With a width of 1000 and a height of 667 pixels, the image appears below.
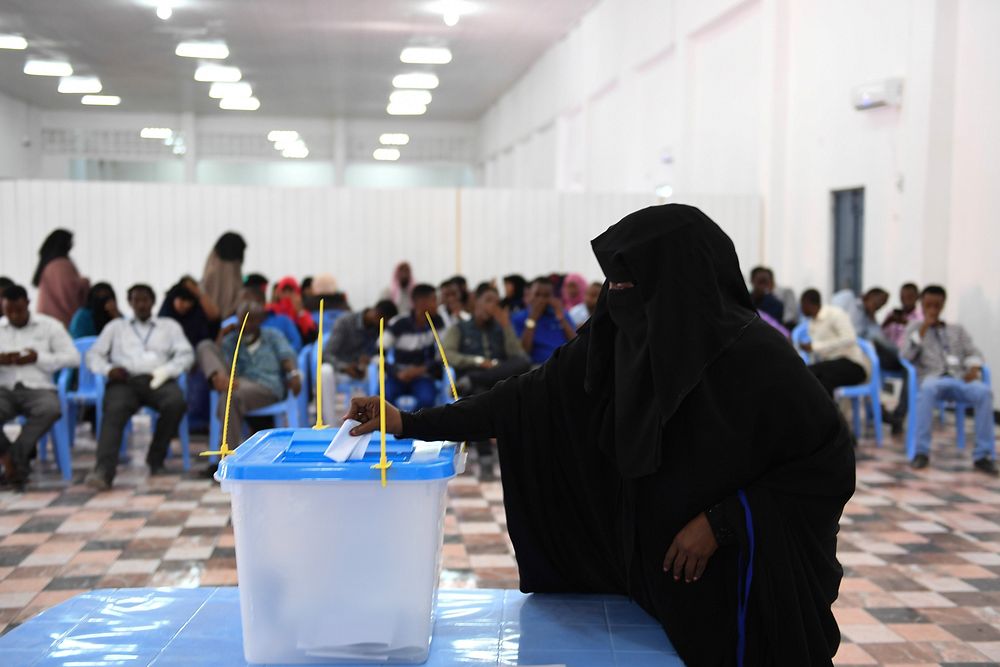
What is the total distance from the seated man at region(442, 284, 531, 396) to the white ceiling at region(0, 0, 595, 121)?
6.75 meters

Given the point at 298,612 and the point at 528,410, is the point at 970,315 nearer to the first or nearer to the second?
the point at 528,410

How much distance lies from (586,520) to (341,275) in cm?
773

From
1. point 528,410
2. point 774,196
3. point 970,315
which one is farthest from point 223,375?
point 774,196

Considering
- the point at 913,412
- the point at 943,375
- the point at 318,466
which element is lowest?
the point at 913,412

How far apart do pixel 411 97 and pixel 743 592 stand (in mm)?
17497

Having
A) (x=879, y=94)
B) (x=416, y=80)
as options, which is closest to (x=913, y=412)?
(x=879, y=94)

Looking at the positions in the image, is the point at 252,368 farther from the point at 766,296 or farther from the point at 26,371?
the point at 766,296

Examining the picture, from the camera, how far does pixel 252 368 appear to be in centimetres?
564

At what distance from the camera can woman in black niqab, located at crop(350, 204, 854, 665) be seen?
193 cm

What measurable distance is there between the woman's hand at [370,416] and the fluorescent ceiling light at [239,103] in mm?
17310

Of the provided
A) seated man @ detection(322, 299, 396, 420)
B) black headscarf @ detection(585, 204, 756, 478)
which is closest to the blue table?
black headscarf @ detection(585, 204, 756, 478)

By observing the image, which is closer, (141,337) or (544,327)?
(141,337)

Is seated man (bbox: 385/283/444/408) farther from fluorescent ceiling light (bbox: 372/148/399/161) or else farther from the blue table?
fluorescent ceiling light (bbox: 372/148/399/161)

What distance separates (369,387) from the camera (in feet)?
20.8
